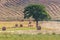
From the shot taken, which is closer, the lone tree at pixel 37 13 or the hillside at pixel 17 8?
the lone tree at pixel 37 13

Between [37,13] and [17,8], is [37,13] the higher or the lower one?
the lower one

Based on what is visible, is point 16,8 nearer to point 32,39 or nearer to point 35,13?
point 35,13

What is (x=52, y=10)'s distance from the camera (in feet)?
440

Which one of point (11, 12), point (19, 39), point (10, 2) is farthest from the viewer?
point (10, 2)

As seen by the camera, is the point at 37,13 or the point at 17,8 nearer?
the point at 37,13

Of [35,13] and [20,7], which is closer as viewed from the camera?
[35,13]

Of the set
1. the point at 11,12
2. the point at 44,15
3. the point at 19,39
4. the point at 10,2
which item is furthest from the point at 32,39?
the point at 10,2

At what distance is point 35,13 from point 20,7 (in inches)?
2371

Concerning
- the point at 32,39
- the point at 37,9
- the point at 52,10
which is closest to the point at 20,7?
the point at 52,10

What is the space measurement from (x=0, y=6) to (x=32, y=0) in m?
18.1

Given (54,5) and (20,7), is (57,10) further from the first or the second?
(20,7)

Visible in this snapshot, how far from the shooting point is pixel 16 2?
463ft

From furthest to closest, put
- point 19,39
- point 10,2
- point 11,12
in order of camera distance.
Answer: point 10,2
point 11,12
point 19,39

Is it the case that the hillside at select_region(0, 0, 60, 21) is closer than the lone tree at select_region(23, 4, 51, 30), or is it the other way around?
the lone tree at select_region(23, 4, 51, 30)
